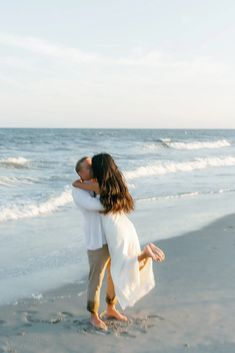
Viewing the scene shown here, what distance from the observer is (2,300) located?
5.30 m

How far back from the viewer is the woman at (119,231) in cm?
445

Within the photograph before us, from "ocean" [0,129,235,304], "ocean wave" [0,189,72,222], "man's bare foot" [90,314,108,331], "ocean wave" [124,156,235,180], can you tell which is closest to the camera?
"man's bare foot" [90,314,108,331]

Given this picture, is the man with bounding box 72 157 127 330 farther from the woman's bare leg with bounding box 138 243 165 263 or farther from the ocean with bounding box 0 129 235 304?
the ocean with bounding box 0 129 235 304

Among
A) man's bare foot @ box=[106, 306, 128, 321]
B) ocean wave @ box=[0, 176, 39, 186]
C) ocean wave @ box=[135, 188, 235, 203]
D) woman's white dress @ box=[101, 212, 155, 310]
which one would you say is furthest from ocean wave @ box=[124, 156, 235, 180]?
woman's white dress @ box=[101, 212, 155, 310]

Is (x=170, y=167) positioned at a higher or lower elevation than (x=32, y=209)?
higher

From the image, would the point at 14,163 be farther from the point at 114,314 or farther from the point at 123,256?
the point at 123,256

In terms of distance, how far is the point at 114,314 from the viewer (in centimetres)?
479

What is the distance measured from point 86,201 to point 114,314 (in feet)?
3.55

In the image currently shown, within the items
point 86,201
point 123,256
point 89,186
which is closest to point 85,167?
point 89,186

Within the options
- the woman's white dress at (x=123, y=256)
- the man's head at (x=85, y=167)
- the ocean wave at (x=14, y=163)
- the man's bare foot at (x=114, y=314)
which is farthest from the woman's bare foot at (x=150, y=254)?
the ocean wave at (x=14, y=163)

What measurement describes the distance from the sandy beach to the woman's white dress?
311 mm

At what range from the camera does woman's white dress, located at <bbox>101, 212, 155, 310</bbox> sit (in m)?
4.52

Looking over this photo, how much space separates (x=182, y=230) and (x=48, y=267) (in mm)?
3047

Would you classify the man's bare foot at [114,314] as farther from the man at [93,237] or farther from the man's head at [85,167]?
the man's head at [85,167]
